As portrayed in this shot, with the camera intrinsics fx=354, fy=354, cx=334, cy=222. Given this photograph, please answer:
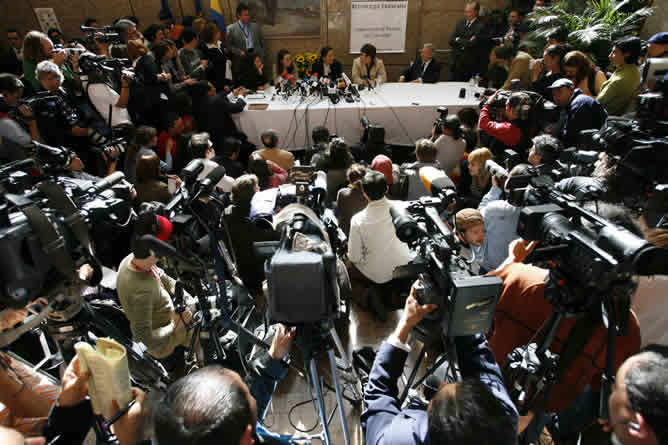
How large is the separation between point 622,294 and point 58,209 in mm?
1842

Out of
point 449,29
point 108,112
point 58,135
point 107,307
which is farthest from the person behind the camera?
point 449,29

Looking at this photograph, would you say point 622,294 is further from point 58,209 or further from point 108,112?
point 108,112

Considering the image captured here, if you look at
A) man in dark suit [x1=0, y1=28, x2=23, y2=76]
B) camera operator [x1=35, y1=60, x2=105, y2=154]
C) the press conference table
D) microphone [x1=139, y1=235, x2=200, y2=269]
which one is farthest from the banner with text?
microphone [x1=139, y1=235, x2=200, y2=269]

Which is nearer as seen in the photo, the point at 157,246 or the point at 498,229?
the point at 157,246

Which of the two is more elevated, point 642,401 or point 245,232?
point 642,401

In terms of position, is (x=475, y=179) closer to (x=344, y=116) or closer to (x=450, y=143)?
(x=450, y=143)

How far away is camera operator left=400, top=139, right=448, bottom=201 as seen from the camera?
3.39 metres

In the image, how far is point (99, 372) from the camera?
1.05 m

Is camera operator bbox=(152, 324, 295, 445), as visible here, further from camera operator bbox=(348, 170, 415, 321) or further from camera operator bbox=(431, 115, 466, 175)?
camera operator bbox=(431, 115, 466, 175)

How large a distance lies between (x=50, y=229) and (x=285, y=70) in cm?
568

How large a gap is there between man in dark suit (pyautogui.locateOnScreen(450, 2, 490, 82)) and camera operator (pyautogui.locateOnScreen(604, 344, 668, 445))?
6.79m

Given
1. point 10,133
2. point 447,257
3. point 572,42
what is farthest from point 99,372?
point 572,42

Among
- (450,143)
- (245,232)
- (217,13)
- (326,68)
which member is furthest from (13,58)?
(450,143)

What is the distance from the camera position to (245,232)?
2.90m
